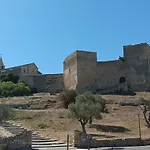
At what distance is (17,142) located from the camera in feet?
63.2

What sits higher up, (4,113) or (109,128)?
(4,113)

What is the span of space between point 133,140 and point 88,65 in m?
40.2

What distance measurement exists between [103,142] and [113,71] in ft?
139

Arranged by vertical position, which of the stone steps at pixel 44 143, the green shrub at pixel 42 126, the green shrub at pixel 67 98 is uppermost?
the green shrub at pixel 67 98

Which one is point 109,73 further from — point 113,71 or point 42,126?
point 42,126

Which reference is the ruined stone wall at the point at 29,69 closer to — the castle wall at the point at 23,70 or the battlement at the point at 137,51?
the castle wall at the point at 23,70

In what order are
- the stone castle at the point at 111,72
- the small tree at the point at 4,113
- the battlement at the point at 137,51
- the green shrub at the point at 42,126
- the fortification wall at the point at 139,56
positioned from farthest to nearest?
the battlement at the point at 137,51 → the fortification wall at the point at 139,56 → the stone castle at the point at 111,72 → the green shrub at the point at 42,126 → the small tree at the point at 4,113

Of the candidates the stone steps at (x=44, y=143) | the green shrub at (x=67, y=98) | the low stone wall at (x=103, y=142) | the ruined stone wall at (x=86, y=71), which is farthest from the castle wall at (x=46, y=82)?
the low stone wall at (x=103, y=142)

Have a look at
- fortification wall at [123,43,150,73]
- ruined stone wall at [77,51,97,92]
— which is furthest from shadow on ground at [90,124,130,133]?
fortification wall at [123,43,150,73]

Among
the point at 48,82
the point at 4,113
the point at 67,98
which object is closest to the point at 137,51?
the point at 48,82

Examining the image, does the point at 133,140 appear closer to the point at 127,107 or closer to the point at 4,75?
the point at 127,107

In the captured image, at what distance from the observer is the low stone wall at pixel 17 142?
18.6m

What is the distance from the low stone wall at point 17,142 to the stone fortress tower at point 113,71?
131 ft

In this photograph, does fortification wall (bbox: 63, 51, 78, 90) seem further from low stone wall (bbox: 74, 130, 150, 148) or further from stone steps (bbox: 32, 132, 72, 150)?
low stone wall (bbox: 74, 130, 150, 148)
